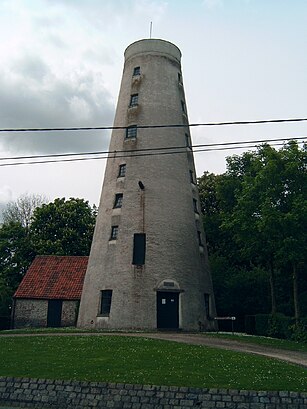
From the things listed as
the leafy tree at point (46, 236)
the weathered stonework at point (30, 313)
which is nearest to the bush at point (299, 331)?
the weathered stonework at point (30, 313)

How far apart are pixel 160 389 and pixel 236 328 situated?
79.4 feet

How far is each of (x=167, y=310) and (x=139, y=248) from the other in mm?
4481

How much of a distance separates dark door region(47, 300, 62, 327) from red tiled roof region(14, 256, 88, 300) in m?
0.51

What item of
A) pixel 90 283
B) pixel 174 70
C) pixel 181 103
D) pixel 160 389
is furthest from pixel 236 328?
pixel 160 389

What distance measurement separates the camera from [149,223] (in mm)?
32094

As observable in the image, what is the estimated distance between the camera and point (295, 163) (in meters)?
29.8

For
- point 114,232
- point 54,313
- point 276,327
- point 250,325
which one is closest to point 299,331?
point 276,327

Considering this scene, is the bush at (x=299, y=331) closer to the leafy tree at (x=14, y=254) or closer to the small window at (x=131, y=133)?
the small window at (x=131, y=133)

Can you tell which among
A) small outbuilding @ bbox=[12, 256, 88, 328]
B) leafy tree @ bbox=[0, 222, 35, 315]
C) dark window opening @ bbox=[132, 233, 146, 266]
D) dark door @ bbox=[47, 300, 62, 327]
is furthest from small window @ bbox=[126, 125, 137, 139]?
leafy tree @ bbox=[0, 222, 35, 315]

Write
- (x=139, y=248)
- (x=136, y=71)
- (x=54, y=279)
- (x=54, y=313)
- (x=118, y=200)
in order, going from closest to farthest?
(x=139, y=248), (x=118, y=200), (x=54, y=313), (x=136, y=71), (x=54, y=279)

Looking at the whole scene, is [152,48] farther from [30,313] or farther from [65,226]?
[30,313]

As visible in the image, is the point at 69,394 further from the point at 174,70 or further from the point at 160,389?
the point at 174,70

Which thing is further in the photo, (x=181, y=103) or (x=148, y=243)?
(x=181, y=103)

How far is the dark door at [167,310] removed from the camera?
30.7m
